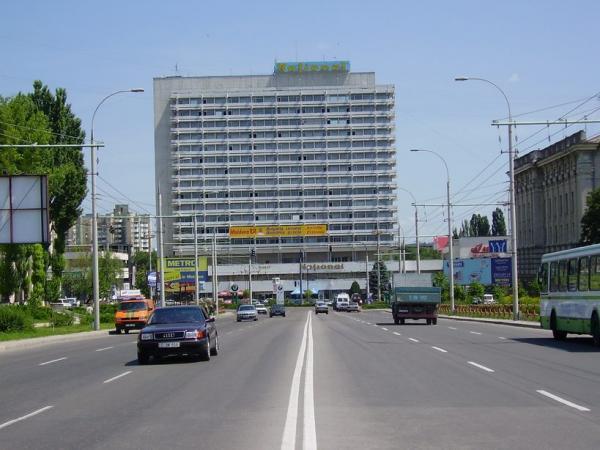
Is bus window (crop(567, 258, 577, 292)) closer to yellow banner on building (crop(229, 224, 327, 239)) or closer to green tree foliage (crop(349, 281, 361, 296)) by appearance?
green tree foliage (crop(349, 281, 361, 296))

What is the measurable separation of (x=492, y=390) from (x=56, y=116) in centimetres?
6156

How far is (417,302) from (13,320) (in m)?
21.9

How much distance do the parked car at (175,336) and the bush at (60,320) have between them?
33.3 m

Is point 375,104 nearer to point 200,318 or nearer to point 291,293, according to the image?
point 291,293

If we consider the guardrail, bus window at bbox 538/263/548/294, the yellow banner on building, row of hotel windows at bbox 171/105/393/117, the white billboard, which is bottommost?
the guardrail

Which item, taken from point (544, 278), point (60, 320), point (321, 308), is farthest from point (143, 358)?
point (321, 308)

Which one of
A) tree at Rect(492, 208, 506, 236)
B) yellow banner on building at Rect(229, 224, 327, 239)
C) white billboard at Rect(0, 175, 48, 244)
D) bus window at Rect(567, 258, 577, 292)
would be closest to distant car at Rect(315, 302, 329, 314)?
white billboard at Rect(0, 175, 48, 244)

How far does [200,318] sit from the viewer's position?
23359 millimetres

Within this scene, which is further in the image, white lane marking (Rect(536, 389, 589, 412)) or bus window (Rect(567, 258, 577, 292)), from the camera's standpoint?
bus window (Rect(567, 258, 577, 292))

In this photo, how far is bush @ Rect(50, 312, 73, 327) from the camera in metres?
54.6

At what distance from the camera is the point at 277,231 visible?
5876 inches

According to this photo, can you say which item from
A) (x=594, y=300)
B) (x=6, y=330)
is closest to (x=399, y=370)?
(x=594, y=300)

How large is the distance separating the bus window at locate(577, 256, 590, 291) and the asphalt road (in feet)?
7.03

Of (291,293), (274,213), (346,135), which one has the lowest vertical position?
(291,293)
